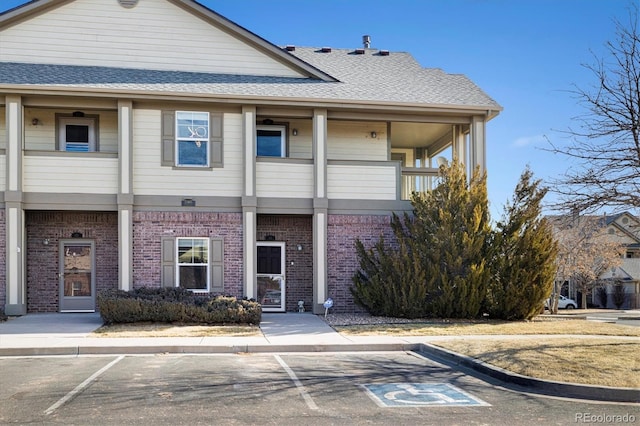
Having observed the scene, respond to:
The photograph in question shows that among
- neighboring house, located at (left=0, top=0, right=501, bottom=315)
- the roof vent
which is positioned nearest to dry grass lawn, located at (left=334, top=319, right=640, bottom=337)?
neighboring house, located at (left=0, top=0, right=501, bottom=315)

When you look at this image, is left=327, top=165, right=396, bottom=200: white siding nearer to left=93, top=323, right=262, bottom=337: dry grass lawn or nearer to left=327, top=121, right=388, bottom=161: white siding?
left=327, top=121, right=388, bottom=161: white siding

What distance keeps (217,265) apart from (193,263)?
25.9 inches

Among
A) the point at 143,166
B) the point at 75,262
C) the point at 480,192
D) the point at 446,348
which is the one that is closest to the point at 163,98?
the point at 143,166

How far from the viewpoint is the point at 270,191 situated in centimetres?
1764

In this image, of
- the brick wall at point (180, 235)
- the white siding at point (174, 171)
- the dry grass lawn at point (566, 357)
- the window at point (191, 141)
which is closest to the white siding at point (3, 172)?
the white siding at point (174, 171)

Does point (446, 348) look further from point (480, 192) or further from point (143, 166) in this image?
point (143, 166)

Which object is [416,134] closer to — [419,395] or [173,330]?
[173,330]

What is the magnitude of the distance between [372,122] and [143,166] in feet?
22.8

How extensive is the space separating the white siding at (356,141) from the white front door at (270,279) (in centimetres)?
351

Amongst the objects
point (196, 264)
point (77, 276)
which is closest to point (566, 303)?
point (196, 264)

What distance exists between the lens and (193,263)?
1723 cm

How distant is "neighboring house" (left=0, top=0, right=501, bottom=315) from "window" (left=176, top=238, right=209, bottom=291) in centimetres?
4

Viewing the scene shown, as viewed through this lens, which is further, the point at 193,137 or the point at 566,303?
the point at 566,303

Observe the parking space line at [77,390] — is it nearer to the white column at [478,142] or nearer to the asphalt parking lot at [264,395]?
the asphalt parking lot at [264,395]
